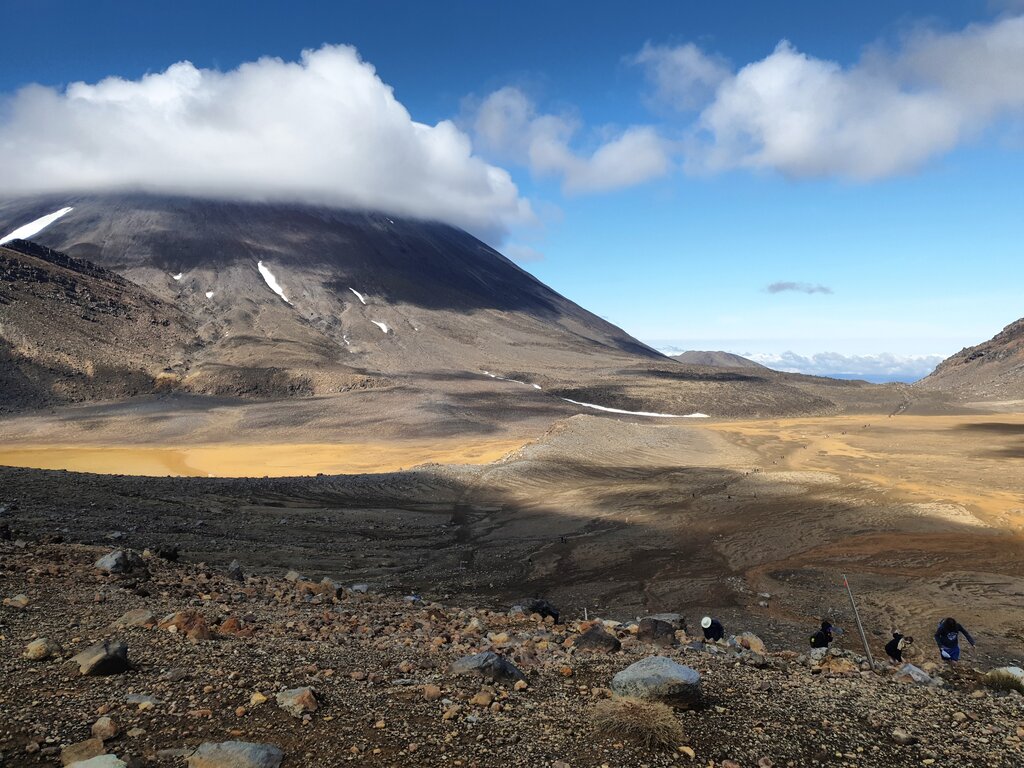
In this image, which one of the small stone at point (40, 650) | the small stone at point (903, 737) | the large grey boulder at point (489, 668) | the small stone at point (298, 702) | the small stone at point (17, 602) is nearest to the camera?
the small stone at point (298, 702)

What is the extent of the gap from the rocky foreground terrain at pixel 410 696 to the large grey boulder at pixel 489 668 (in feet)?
0.06

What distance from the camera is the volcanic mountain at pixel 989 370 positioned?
313ft

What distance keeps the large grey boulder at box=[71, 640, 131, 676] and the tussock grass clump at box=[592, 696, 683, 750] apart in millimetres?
4209

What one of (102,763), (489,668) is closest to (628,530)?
(489,668)

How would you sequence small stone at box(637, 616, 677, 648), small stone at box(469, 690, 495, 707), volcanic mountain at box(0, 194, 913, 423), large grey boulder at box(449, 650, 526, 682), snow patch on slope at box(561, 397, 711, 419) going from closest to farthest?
small stone at box(469, 690, 495, 707)
large grey boulder at box(449, 650, 526, 682)
small stone at box(637, 616, 677, 648)
volcanic mountain at box(0, 194, 913, 423)
snow patch on slope at box(561, 397, 711, 419)

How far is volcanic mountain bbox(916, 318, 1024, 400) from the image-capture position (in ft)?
313

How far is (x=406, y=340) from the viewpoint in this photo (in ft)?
351

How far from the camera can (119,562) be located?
962cm

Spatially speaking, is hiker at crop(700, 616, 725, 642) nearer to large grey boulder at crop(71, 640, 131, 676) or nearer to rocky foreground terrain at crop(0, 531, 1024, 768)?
rocky foreground terrain at crop(0, 531, 1024, 768)

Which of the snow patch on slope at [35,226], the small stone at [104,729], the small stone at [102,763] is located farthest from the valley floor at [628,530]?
the snow patch on slope at [35,226]

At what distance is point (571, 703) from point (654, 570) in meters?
12.8

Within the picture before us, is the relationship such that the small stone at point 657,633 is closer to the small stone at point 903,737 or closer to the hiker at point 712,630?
the hiker at point 712,630

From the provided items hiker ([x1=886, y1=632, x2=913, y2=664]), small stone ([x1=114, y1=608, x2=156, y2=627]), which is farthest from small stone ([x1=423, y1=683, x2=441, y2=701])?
hiker ([x1=886, y1=632, x2=913, y2=664])

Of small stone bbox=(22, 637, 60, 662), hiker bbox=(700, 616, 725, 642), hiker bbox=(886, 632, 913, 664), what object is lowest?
hiker bbox=(886, 632, 913, 664)
